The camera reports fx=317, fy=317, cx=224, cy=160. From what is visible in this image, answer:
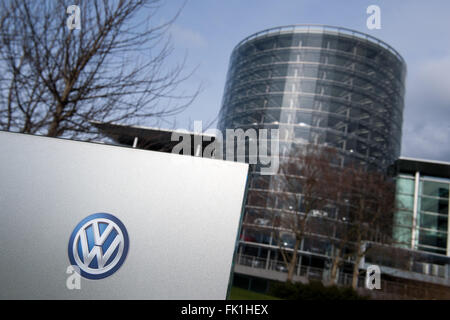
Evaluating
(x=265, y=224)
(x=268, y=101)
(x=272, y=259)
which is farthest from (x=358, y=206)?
(x=268, y=101)

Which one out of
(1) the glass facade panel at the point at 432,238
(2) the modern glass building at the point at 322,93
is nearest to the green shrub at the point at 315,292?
(2) the modern glass building at the point at 322,93

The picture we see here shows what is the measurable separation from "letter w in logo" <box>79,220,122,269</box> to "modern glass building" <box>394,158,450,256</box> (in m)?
32.8

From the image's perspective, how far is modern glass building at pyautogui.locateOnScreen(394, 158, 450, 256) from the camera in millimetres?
31016

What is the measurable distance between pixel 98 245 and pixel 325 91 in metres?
35.4

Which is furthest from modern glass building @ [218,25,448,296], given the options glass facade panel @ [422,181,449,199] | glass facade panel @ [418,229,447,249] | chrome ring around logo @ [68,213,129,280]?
chrome ring around logo @ [68,213,129,280]

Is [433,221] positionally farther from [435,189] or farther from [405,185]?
[405,185]

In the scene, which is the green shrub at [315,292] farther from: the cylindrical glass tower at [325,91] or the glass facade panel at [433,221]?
the glass facade panel at [433,221]

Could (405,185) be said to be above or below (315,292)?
above

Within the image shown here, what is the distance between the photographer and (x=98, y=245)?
139 centimetres

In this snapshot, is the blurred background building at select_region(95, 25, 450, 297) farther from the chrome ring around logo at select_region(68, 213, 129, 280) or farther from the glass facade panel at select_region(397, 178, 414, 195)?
the chrome ring around logo at select_region(68, 213, 129, 280)

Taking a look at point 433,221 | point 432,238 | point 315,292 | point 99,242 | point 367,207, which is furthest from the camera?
point 433,221

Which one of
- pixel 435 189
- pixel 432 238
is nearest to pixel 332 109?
pixel 435 189

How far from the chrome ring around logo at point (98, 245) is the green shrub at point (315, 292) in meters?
14.2

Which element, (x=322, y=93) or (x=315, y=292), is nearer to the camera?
(x=315, y=292)
